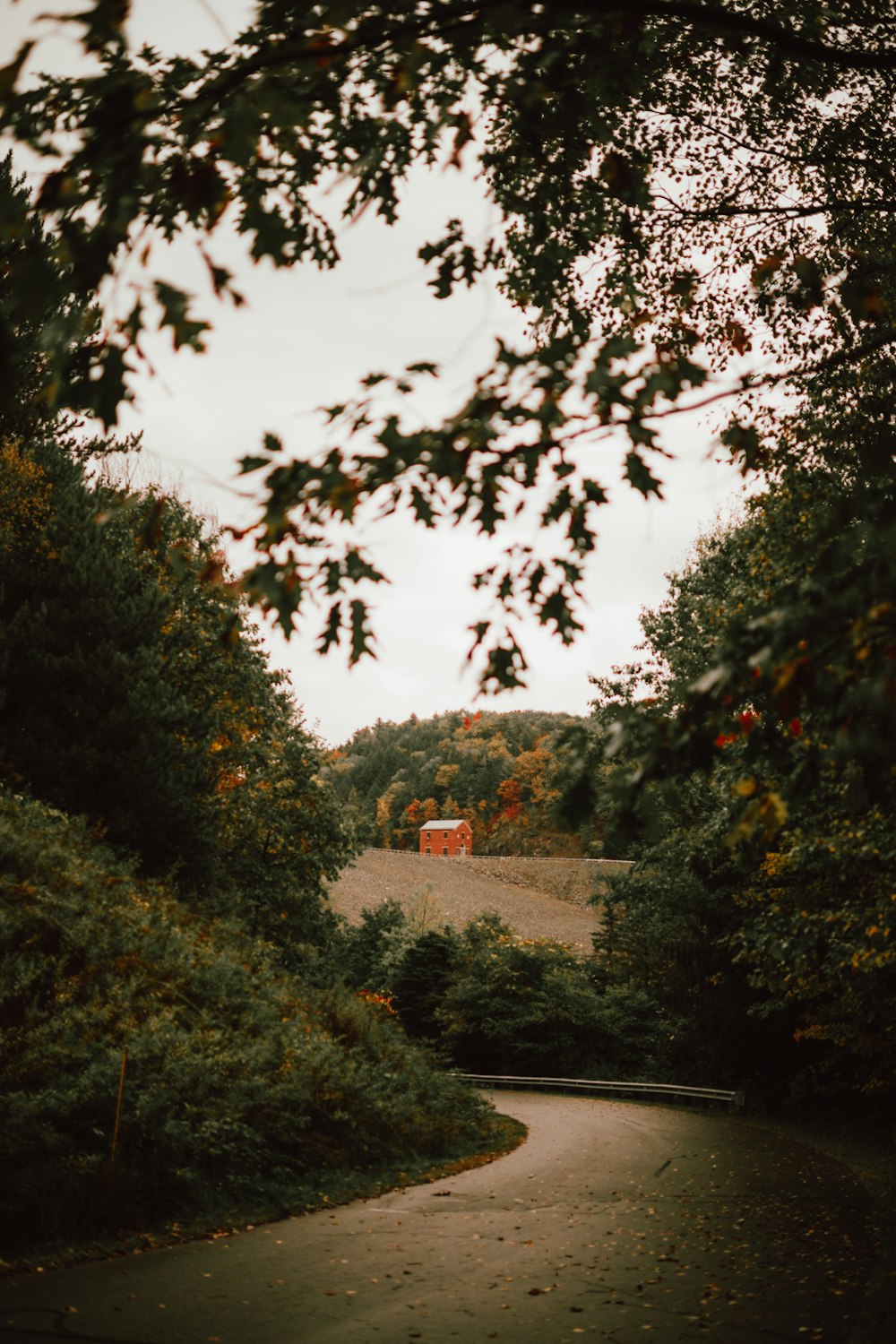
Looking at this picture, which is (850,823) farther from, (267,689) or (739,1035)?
(267,689)

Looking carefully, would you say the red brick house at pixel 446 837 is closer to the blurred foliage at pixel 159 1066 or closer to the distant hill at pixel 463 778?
the distant hill at pixel 463 778

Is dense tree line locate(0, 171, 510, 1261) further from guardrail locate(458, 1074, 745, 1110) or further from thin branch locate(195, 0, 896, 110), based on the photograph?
guardrail locate(458, 1074, 745, 1110)

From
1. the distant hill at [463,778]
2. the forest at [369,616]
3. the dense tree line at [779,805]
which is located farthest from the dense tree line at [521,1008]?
the distant hill at [463,778]

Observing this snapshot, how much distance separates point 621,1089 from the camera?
31.8 meters

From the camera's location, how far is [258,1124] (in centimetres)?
1216

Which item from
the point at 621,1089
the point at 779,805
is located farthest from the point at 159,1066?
the point at 621,1089

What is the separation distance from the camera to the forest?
13.5 feet

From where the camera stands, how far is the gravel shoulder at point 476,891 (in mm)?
53438

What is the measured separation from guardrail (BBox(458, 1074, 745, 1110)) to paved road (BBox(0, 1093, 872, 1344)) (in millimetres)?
13859

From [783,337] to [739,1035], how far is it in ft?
64.9

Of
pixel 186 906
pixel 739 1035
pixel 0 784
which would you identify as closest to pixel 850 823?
pixel 186 906

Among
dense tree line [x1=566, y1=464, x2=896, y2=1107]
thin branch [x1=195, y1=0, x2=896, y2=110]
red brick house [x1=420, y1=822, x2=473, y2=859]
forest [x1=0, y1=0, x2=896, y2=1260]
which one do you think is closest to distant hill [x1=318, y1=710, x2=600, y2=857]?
red brick house [x1=420, y1=822, x2=473, y2=859]

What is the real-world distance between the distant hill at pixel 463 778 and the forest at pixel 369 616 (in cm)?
5416

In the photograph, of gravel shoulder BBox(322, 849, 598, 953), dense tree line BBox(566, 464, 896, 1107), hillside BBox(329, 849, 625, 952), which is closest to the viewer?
dense tree line BBox(566, 464, 896, 1107)
